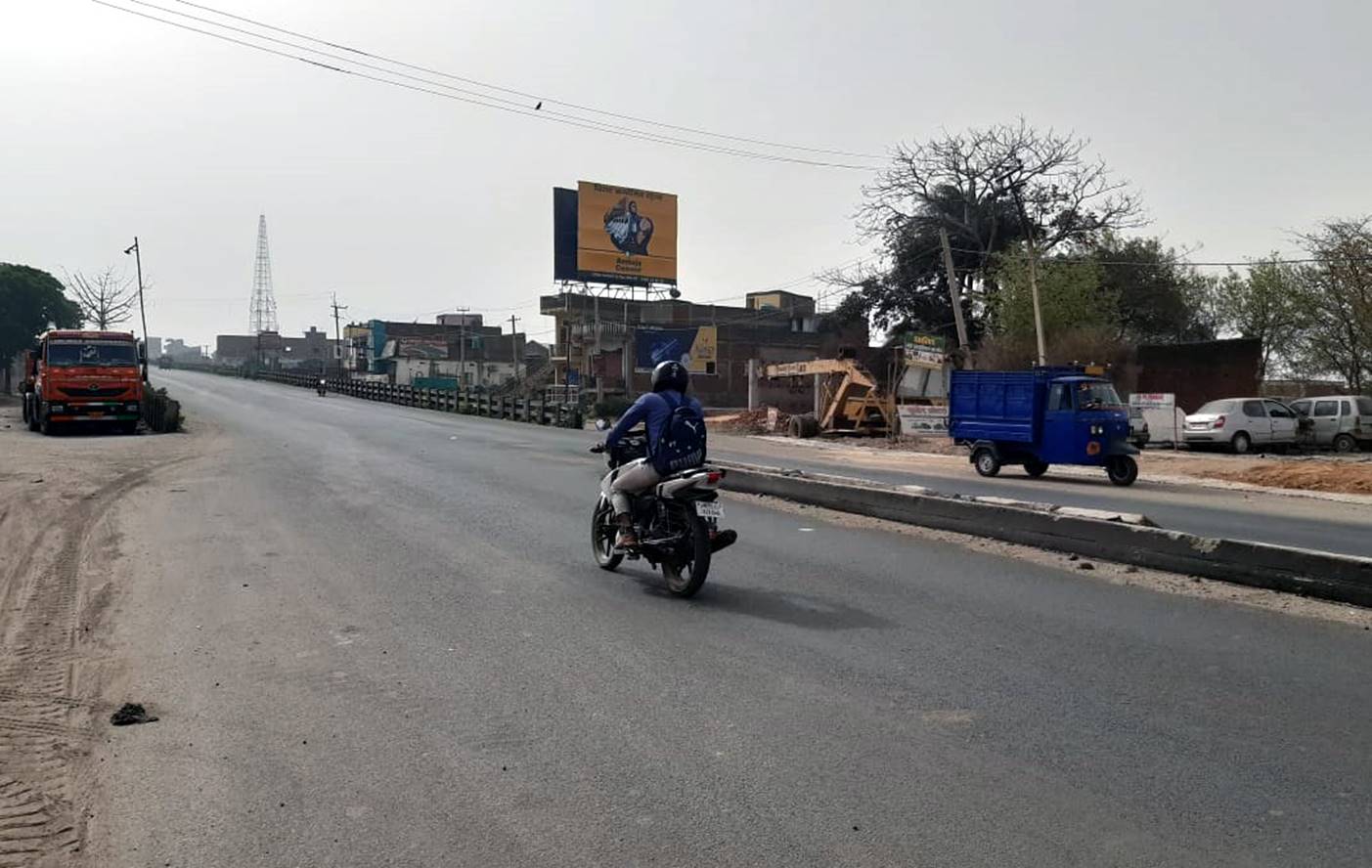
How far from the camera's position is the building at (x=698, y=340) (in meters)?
56.5

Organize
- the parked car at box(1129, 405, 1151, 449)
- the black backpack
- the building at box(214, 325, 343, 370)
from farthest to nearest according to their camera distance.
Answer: the building at box(214, 325, 343, 370), the parked car at box(1129, 405, 1151, 449), the black backpack

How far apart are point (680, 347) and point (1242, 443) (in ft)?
105

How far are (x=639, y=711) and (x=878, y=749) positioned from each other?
1.25 metres

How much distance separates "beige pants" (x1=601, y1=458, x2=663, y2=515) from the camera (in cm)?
822

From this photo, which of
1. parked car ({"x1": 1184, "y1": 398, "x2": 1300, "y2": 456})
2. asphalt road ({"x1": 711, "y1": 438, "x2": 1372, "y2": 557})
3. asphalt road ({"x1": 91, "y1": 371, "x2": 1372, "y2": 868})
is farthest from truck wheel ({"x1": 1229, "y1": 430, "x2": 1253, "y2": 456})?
asphalt road ({"x1": 91, "y1": 371, "x2": 1372, "y2": 868})

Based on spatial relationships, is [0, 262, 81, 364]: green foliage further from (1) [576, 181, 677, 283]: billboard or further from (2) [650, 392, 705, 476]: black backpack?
(2) [650, 392, 705, 476]: black backpack

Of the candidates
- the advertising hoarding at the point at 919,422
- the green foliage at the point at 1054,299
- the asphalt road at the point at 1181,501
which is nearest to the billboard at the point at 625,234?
the green foliage at the point at 1054,299

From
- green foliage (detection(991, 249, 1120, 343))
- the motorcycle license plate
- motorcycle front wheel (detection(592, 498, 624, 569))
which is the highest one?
green foliage (detection(991, 249, 1120, 343))

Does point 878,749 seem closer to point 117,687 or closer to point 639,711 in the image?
point 639,711

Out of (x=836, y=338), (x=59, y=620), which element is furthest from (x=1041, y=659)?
(x=836, y=338)

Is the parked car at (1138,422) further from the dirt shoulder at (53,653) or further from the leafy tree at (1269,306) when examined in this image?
the dirt shoulder at (53,653)

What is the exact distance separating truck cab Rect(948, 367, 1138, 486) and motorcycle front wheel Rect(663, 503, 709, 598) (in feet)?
46.6

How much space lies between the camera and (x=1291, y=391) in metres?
45.2

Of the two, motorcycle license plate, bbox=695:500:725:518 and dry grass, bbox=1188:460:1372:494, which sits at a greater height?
motorcycle license plate, bbox=695:500:725:518
